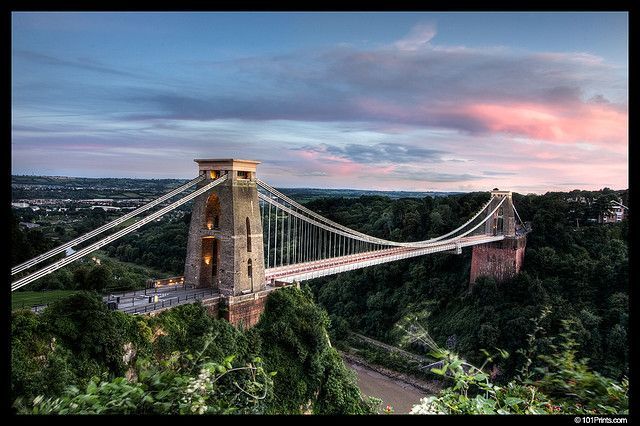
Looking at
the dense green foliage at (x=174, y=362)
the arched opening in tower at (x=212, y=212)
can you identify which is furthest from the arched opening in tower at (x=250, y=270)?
the arched opening in tower at (x=212, y=212)

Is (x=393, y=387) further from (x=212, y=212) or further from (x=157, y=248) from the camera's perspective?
(x=157, y=248)

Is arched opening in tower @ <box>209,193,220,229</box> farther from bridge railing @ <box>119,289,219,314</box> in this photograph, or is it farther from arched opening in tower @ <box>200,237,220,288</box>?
bridge railing @ <box>119,289,219,314</box>

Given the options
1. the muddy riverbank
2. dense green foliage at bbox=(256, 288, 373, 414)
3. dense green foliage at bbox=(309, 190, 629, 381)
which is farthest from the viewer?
dense green foliage at bbox=(309, 190, 629, 381)

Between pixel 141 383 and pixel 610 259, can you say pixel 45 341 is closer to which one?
pixel 141 383

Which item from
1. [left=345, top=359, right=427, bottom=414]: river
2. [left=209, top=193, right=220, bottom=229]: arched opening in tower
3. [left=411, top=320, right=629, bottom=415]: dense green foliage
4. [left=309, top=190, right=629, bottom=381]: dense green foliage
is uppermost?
[left=209, top=193, right=220, bottom=229]: arched opening in tower

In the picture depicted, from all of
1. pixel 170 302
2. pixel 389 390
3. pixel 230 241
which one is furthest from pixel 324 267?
pixel 389 390

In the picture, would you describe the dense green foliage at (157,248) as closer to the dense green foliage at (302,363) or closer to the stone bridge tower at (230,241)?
the stone bridge tower at (230,241)

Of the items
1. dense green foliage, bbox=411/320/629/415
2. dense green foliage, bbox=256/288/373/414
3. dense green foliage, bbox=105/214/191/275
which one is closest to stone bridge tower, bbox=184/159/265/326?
dense green foliage, bbox=256/288/373/414

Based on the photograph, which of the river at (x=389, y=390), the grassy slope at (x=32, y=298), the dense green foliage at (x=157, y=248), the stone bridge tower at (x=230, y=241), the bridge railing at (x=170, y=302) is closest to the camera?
the bridge railing at (x=170, y=302)
